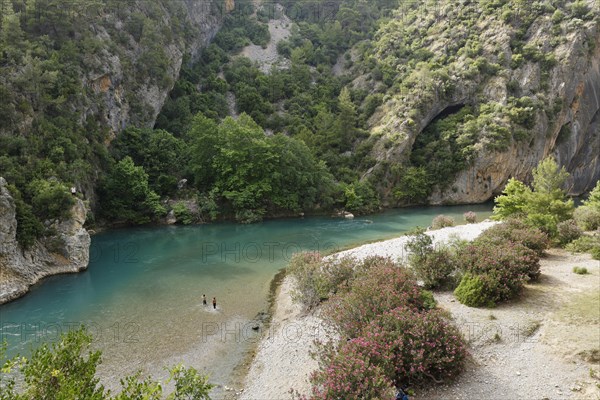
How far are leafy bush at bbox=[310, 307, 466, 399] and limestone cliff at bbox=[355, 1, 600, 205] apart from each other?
4758 centimetres

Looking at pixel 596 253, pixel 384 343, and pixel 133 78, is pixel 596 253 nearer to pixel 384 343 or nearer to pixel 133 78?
pixel 384 343

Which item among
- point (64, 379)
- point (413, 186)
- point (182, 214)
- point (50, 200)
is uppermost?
point (50, 200)

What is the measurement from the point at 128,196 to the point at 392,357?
3993 cm

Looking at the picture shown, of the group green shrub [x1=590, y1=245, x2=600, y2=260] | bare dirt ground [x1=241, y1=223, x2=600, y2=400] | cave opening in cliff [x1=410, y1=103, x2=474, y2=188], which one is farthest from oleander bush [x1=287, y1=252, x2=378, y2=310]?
cave opening in cliff [x1=410, y1=103, x2=474, y2=188]

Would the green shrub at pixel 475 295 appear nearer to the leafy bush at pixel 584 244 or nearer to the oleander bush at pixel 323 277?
the oleander bush at pixel 323 277

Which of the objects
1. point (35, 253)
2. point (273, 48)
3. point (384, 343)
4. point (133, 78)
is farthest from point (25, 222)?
point (273, 48)

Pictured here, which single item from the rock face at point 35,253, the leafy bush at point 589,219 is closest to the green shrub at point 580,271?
the leafy bush at point 589,219

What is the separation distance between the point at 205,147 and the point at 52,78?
727 inches

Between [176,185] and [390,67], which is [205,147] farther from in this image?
[390,67]

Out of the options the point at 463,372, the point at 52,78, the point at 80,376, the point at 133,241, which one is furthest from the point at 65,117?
the point at 463,372

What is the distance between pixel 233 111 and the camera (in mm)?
70125

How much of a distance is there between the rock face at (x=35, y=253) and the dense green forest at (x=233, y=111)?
3.54 feet

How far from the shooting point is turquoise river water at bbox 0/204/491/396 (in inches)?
640

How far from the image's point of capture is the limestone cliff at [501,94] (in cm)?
5969
